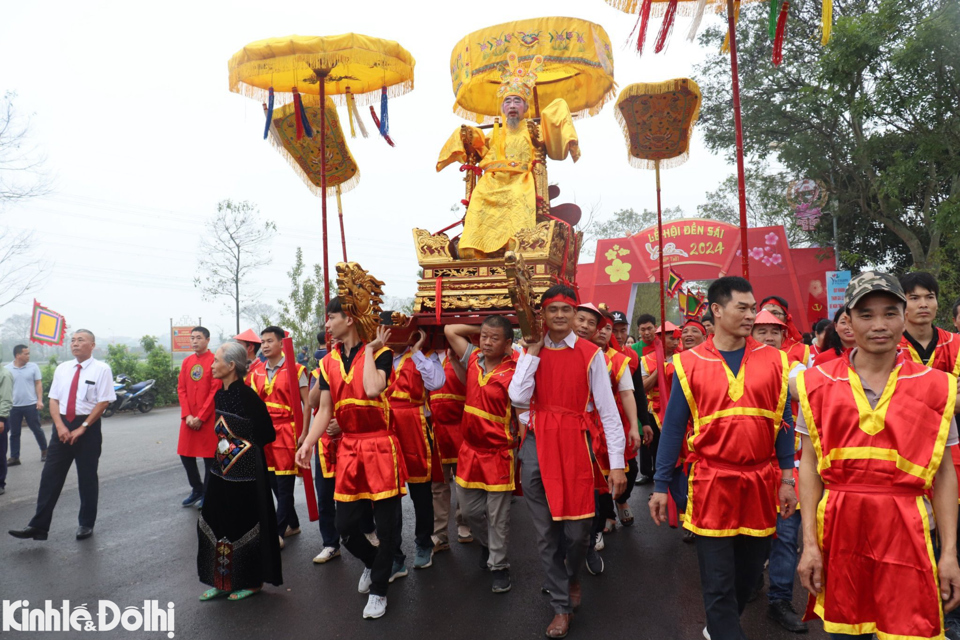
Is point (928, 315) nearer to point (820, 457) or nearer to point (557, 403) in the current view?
point (820, 457)

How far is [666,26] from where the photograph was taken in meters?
4.55

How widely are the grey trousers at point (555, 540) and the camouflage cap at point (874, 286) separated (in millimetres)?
1900

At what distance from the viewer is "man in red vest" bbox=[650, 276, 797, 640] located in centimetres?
273

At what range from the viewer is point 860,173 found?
14.0 metres

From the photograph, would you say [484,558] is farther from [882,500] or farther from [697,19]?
[697,19]

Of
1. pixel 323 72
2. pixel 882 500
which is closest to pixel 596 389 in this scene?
pixel 882 500

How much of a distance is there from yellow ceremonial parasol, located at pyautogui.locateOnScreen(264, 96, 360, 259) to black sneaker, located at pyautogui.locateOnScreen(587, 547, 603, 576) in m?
3.31

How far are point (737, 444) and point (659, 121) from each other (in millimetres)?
4507

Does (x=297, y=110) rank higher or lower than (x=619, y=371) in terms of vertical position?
higher

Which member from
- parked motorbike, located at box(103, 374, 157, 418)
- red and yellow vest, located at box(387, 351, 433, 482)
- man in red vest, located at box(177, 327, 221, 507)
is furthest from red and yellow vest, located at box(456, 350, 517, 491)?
parked motorbike, located at box(103, 374, 157, 418)

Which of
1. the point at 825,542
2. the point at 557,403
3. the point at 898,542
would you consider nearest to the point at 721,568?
the point at 825,542

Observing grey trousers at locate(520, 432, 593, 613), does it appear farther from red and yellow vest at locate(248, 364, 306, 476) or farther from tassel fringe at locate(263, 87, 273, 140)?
tassel fringe at locate(263, 87, 273, 140)

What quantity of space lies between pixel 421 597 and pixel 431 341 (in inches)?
83.2

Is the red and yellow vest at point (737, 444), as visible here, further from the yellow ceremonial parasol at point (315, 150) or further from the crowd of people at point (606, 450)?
the yellow ceremonial parasol at point (315, 150)
